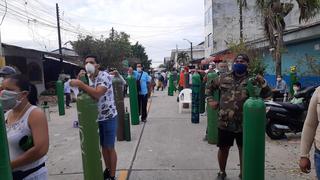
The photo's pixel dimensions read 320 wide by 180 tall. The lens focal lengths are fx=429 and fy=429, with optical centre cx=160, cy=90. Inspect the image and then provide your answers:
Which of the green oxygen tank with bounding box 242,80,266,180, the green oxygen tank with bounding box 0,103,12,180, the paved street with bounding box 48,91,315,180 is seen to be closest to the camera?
the green oxygen tank with bounding box 0,103,12,180

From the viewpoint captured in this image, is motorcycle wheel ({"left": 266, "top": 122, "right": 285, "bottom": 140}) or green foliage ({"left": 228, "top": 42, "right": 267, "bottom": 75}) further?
green foliage ({"left": 228, "top": 42, "right": 267, "bottom": 75})

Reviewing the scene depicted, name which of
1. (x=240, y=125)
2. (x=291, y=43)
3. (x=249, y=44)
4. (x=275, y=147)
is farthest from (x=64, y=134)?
(x=249, y=44)

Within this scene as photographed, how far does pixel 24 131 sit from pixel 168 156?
4.44 m

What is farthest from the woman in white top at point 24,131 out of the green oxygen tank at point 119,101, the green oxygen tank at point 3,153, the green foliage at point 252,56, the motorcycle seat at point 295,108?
the green foliage at point 252,56

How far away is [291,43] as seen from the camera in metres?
21.3

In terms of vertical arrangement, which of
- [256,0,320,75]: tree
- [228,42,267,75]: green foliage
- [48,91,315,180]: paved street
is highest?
[256,0,320,75]: tree

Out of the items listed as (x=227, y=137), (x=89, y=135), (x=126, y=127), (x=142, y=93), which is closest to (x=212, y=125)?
(x=126, y=127)

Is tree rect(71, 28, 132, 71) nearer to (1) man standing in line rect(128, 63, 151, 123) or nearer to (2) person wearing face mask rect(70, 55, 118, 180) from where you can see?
(1) man standing in line rect(128, 63, 151, 123)

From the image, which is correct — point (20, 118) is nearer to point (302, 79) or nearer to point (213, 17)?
point (302, 79)

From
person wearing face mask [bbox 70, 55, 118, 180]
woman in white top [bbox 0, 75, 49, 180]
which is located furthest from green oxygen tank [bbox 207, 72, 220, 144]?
woman in white top [bbox 0, 75, 49, 180]

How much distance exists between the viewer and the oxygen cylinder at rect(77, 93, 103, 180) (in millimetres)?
4453

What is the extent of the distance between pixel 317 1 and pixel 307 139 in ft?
39.0

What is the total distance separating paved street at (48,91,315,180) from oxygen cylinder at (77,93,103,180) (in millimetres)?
1553

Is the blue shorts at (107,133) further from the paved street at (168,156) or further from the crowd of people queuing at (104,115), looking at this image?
the paved street at (168,156)
